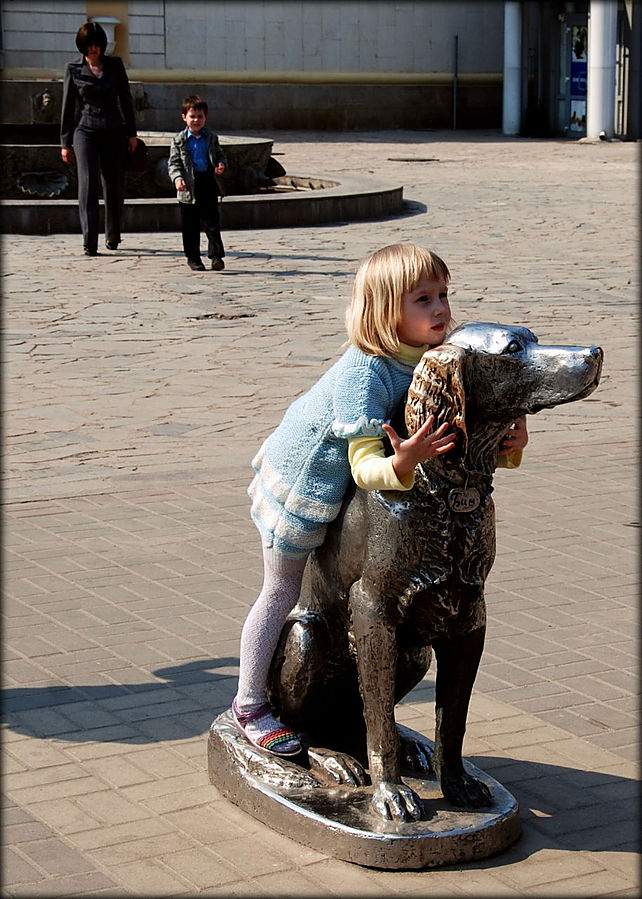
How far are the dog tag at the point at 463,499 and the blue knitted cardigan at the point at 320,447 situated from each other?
0.24 metres

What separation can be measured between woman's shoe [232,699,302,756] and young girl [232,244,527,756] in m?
0.21

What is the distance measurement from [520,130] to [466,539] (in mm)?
35579

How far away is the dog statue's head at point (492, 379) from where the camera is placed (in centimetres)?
354

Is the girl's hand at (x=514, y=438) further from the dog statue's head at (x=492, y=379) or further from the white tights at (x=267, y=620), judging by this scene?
the white tights at (x=267, y=620)

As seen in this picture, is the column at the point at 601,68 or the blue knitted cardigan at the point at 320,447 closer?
the blue knitted cardigan at the point at 320,447

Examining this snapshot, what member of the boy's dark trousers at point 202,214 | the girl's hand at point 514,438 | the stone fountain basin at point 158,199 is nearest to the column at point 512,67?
the stone fountain basin at point 158,199

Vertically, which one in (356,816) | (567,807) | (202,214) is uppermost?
(202,214)

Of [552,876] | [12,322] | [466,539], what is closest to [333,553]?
[466,539]

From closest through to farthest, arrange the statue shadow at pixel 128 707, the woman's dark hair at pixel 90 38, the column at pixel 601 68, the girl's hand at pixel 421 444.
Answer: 1. the girl's hand at pixel 421 444
2. the statue shadow at pixel 128 707
3. the woman's dark hair at pixel 90 38
4. the column at pixel 601 68

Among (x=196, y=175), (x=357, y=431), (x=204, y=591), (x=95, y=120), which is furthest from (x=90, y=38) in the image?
(x=357, y=431)

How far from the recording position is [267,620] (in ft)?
13.6

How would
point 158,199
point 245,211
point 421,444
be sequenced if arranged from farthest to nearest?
1. point 158,199
2. point 245,211
3. point 421,444

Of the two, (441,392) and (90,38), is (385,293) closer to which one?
(441,392)

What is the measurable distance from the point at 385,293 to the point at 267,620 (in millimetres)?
998
